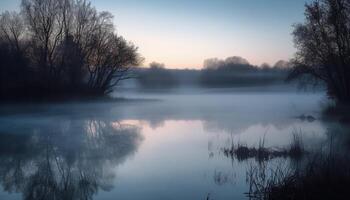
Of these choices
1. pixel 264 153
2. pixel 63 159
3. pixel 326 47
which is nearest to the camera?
pixel 264 153

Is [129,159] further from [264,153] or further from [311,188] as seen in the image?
[311,188]

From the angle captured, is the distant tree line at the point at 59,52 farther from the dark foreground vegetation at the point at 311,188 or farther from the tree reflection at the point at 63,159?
the dark foreground vegetation at the point at 311,188

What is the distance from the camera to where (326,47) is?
2283 cm

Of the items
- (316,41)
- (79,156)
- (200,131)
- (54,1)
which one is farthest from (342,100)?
(54,1)

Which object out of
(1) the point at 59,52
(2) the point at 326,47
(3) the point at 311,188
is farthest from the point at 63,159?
(1) the point at 59,52

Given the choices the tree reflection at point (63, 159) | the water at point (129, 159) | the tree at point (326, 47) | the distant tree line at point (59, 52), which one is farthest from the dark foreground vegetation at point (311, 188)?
the distant tree line at point (59, 52)

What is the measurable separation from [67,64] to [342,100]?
24018mm

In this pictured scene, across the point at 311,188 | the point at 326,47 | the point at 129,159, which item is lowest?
the point at 129,159

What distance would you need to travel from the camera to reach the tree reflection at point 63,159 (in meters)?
7.23

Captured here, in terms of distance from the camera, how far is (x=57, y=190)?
6977 millimetres

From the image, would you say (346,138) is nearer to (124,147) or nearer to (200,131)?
(200,131)

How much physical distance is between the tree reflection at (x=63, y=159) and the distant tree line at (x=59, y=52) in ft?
49.0

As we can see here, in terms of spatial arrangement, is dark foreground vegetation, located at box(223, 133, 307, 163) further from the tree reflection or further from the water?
the tree reflection

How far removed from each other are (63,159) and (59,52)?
2654 cm
